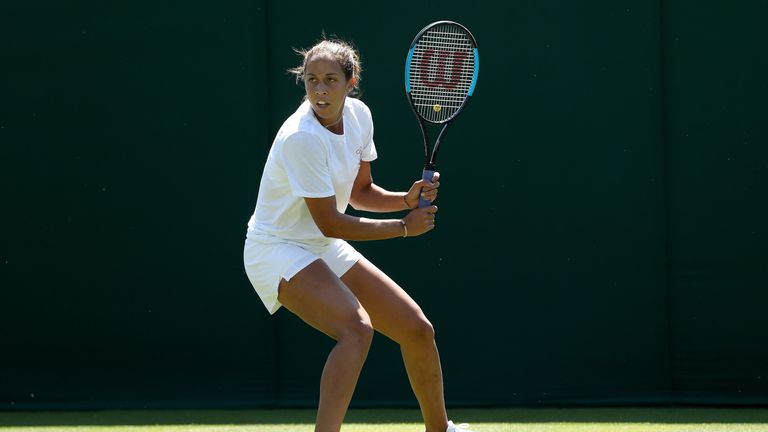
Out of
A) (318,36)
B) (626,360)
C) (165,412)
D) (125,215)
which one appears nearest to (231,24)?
(318,36)

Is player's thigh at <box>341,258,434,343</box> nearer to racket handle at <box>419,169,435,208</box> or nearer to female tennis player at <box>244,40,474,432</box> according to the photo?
female tennis player at <box>244,40,474,432</box>

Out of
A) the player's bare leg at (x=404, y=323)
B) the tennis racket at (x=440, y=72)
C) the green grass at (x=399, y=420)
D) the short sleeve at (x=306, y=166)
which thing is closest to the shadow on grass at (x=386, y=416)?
the green grass at (x=399, y=420)

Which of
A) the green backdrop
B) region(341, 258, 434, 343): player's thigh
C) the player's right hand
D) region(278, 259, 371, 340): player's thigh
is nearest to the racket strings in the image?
the player's right hand

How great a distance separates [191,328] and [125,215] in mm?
616

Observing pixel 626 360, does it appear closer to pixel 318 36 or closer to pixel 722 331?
pixel 722 331

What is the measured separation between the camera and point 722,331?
5.41 meters

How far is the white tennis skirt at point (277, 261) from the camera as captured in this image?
3.69 metres

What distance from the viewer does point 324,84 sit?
12.2 feet

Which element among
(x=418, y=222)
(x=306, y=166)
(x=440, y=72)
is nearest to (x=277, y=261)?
(x=306, y=166)

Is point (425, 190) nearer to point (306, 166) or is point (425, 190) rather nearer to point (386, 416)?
point (306, 166)

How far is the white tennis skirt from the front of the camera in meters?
3.69

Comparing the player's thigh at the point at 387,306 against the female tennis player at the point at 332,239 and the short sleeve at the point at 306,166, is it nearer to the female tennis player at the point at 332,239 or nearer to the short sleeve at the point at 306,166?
the female tennis player at the point at 332,239

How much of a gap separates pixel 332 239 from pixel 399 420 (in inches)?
63.4

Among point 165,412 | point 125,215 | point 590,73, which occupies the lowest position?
point 165,412
